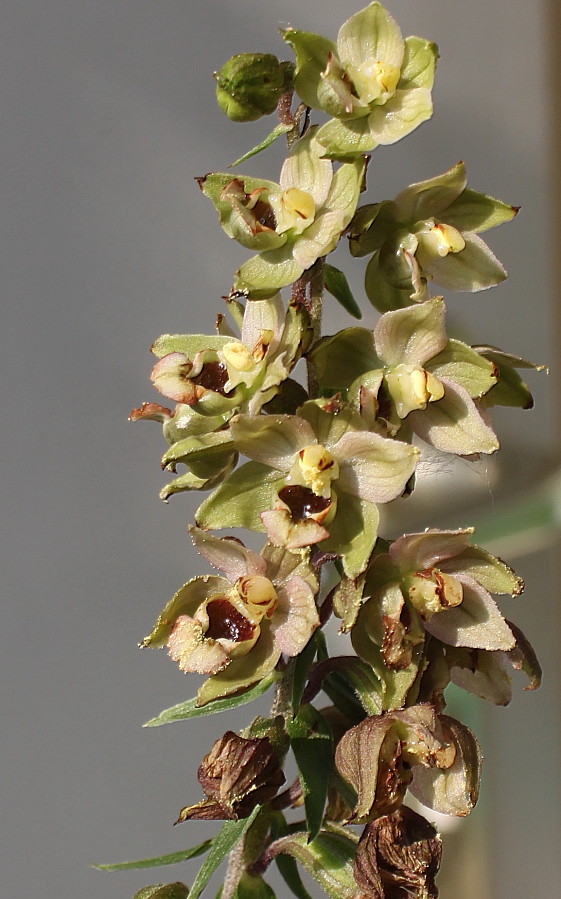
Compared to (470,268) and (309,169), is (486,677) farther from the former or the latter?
(309,169)

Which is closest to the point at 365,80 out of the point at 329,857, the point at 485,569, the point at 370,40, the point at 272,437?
the point at 370,40

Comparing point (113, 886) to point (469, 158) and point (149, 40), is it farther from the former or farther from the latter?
point (469, 158)

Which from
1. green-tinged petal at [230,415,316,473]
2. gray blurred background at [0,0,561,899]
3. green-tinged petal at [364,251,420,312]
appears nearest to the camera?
green-tinged petal at [230,415,316,473]

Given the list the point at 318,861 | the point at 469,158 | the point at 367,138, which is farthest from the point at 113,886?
the point at 469,158

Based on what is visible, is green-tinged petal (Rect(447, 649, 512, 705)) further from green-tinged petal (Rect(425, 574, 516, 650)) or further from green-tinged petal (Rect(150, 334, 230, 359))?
green-tinged petal (Rect(150, 334, 230, 359))

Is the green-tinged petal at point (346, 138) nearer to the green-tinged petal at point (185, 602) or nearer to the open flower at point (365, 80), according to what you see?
the open flower at point (365, 80)

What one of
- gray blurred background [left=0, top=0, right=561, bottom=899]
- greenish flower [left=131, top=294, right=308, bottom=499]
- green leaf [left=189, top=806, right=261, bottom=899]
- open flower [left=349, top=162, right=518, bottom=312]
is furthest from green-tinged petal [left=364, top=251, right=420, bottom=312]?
gray blurred background [left=0, top=0, right=561, bottom=899]
